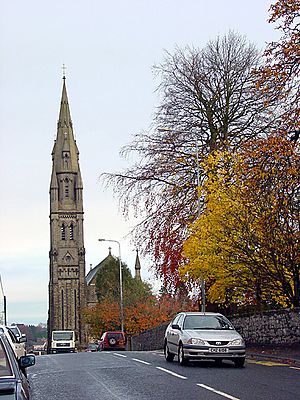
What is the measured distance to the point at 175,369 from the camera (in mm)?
20031

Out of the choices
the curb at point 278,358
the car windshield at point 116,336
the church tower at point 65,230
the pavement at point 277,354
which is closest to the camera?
the curb at point 278,358

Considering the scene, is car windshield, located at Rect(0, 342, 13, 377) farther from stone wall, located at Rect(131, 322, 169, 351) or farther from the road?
stone wall, located at Rect(131, 322, 169, 351)

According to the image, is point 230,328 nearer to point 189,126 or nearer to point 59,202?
point 189,126

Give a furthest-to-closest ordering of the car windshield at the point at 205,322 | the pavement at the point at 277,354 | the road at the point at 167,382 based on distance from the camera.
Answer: the car windshield at the point at 205,322
the pavement at the point at 277,354
the road at the point at 167,382

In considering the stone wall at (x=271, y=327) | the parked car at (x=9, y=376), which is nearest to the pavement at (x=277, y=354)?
the stone wall at (x=271, y=327)

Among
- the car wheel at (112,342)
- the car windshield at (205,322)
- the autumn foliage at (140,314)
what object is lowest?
the car windshield at (205,322)

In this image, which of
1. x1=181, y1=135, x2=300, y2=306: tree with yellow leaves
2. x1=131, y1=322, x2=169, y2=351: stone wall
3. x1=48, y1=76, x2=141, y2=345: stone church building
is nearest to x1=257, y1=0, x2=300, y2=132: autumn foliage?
x1=181, y1=135, x2=300, y2=306: tree with yellow leaves

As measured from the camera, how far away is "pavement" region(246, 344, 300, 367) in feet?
72.6

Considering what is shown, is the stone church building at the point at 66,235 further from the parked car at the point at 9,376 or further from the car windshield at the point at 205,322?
the parked car at the point at 9,376

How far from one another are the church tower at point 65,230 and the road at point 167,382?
109 metres

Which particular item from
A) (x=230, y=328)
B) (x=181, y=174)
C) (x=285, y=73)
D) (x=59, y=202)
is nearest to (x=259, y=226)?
(x=230, y=328)

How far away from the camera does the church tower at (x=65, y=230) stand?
130750 millimetres

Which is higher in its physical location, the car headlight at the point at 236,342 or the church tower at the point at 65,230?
the church tower at the point at 65,230

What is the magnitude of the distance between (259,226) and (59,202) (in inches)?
4351
